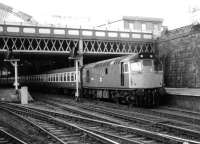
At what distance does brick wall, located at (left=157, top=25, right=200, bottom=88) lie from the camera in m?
28.0

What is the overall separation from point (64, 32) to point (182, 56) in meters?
13.4

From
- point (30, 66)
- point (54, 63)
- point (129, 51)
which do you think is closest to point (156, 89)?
point (129, 51)

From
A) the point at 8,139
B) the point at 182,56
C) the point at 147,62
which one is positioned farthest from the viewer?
the point at 182,56

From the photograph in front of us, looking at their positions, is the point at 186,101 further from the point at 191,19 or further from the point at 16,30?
the point at 16,30

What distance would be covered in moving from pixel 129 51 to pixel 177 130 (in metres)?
28.1

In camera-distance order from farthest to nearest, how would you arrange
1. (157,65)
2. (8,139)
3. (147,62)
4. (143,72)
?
1. (157,65)
2. (147,62)
3. (143,72)
4. (8,139)

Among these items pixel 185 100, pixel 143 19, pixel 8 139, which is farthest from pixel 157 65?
pixel 143 19

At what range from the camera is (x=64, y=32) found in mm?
35562

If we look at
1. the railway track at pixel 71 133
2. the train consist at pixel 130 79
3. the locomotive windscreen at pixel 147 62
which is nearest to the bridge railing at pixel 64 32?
the train consist at pixel 130 79

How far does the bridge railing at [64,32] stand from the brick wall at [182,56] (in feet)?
14.7

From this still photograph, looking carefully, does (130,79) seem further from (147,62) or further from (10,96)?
(10,96)

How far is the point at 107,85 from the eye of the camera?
22.8 metres

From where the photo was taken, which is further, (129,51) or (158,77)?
(129,51)

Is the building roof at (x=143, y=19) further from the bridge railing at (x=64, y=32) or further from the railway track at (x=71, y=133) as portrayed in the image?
the railway track at (x=71, y=133)
